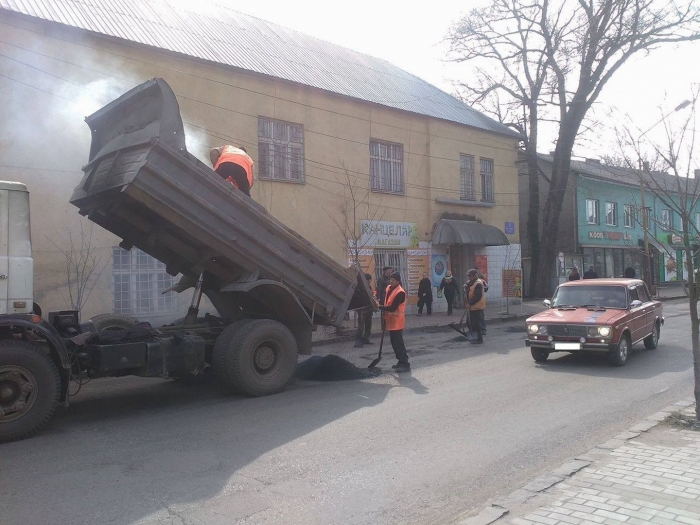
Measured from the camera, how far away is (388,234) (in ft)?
63.6

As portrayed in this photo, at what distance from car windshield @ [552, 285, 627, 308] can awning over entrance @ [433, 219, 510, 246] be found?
31.4 feet

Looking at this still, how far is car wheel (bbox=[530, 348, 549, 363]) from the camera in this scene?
1015cm

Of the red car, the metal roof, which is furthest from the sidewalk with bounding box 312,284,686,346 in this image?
the metal roof

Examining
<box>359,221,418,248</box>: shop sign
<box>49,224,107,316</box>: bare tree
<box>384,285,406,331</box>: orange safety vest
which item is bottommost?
<box>384,285,406,331</box>: orange safety vest

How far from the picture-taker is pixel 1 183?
19.9 feet

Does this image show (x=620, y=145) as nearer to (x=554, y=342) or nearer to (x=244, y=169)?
(x=554, y=342)

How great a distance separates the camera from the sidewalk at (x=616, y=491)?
12.9ft

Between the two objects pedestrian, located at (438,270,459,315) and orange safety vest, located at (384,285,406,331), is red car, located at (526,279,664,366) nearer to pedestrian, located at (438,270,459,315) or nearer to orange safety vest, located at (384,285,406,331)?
orange safety vest, located at (384,285,406,331)

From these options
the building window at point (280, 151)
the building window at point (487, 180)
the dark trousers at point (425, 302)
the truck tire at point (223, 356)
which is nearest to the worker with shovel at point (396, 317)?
the truck tire at point (223, 356)

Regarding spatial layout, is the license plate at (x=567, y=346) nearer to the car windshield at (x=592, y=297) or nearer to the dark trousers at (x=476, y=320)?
the car windshield at (x=592, y=297)

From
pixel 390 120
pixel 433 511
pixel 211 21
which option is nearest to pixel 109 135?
pixel 433 511

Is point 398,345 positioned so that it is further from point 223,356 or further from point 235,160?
point 235,160

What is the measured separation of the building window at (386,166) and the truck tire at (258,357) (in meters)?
11.6

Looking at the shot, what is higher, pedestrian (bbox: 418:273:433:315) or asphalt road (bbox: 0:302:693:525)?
pedestrian (bbox: 418:273:433:315)
